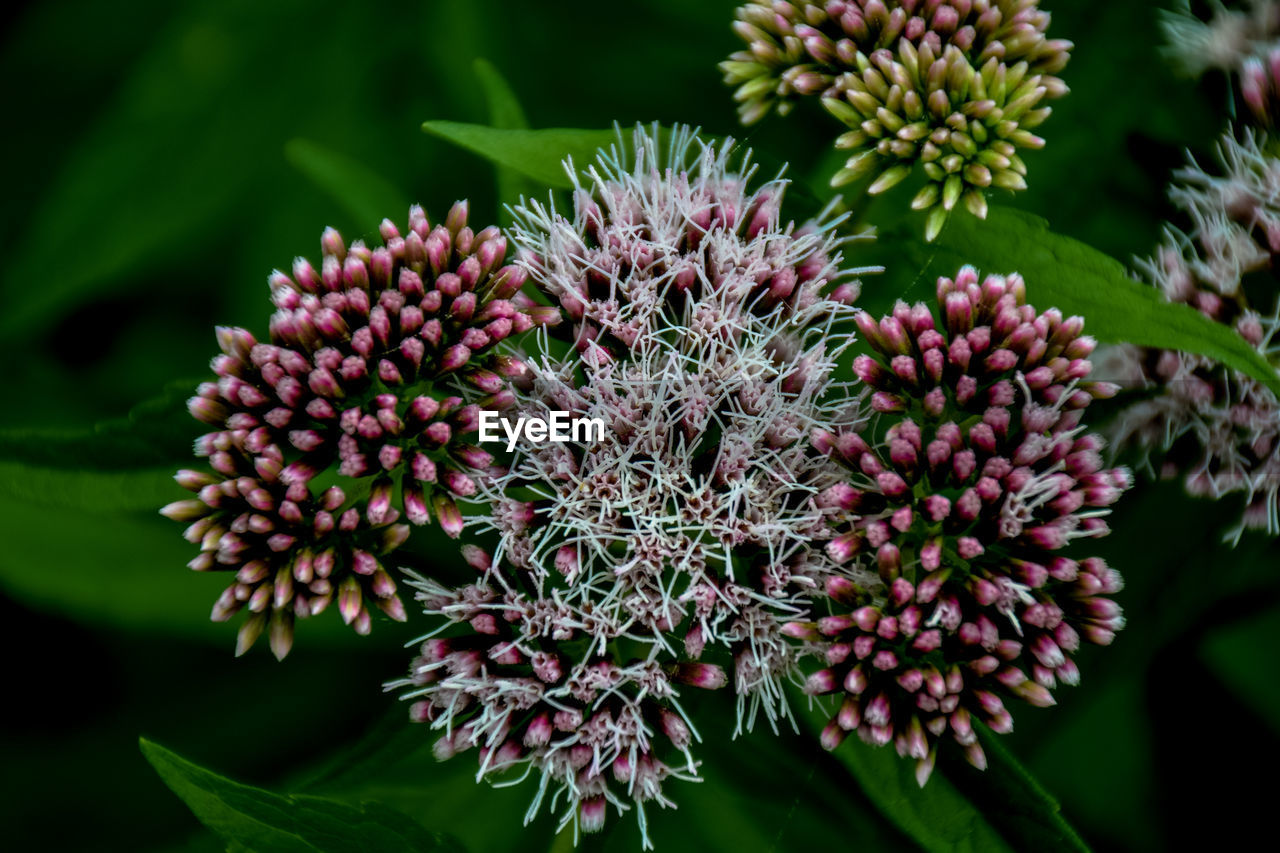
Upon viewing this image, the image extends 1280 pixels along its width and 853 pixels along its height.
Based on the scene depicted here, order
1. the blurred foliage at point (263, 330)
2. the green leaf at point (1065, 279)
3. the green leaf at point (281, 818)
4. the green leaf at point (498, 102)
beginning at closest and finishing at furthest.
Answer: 1. the green leaf at point (281, 818)
2. the green leaf at point (1065, 279)
3. the blurred foliage at point (263, 330)
4. the green leaf at point (498, 102)

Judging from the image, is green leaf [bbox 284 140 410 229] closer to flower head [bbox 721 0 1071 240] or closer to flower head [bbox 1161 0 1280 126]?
flower head [bbox 721 0 1071 240]

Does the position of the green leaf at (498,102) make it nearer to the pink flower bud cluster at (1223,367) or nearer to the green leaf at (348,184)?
the green leaf at (348,184)

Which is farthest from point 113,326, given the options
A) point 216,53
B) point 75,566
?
point 75,566

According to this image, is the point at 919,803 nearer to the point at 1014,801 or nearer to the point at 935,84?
the point at 1014,801

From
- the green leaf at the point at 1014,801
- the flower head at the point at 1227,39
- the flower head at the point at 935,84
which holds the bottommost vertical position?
the green leaf at the point at 1014,801

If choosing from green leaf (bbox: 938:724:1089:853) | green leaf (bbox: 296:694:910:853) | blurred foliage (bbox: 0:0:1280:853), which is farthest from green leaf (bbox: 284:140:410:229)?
green leaf (bbox: 938:724:1089:853)

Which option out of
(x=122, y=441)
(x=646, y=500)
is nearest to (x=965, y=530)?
(x=646, y=500)

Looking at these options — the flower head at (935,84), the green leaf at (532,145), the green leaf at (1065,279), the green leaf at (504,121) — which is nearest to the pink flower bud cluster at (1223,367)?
the green leaf at (1065,279)
